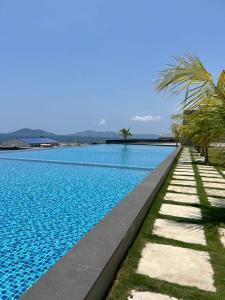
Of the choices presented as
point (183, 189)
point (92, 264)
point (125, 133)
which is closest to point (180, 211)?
point (183, 189)

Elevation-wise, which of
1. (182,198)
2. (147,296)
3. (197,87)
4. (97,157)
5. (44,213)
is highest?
(197,87)

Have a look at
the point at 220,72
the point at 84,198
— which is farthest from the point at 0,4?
the point at 220,72

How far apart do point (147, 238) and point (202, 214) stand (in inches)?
70.8

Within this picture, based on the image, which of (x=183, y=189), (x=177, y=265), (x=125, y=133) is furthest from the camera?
(x=125, y=133)

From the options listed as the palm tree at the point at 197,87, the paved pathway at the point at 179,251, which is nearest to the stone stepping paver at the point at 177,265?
the paved pathway at the point at 179,251

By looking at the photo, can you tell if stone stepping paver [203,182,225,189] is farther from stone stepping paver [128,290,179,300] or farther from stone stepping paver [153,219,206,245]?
stone stepping paver [128,290,179,300]

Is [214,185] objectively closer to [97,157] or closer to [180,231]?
[180,231]

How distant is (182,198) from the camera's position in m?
6.35

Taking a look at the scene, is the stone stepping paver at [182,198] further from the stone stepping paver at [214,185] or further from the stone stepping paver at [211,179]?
the stone stepping paver at [211,179]

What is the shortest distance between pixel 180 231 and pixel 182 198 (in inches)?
87.1

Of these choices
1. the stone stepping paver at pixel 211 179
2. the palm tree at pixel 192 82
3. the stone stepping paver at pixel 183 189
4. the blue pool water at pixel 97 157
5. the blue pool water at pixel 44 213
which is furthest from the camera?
the blue pool water at pixel 97 157

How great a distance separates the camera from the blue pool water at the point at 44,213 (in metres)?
3.79

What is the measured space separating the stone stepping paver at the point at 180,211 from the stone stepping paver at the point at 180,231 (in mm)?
463

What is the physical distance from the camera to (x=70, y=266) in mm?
2490
